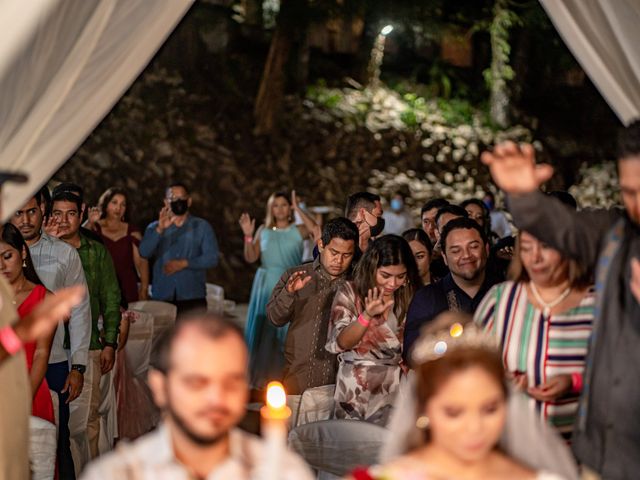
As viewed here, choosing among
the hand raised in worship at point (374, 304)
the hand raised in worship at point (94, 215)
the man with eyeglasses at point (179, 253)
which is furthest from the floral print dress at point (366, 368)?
the hand raised in worship at point (94, 215)

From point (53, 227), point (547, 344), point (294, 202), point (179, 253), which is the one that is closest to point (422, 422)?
point (547, 344)

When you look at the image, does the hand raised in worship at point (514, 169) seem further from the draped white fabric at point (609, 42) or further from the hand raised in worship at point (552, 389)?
the draped white fabric at point (609, 42)

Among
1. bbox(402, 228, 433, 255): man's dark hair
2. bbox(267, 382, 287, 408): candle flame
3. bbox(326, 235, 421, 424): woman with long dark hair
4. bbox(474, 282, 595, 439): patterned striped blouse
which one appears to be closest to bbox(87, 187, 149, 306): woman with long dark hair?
bbox(402, 228, 433, 255): man's dark hair

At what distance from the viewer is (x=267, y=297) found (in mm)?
9586

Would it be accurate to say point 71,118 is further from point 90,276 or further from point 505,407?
point 90,276

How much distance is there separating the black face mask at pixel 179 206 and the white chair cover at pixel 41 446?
429 cm

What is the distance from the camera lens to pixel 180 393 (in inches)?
107

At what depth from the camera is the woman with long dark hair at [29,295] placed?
508cm

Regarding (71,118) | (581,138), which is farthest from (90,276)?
(581,138)

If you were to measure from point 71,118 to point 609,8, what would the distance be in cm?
235

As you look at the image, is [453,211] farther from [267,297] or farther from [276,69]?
[276,69]

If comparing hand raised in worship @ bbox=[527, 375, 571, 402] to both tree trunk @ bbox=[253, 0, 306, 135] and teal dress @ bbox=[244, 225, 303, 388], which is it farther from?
tree trunk @ bbox=[253, 0, 306, 135]

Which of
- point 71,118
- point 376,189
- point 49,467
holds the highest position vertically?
point 376,189

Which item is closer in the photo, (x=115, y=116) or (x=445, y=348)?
(x=445, y=348)
